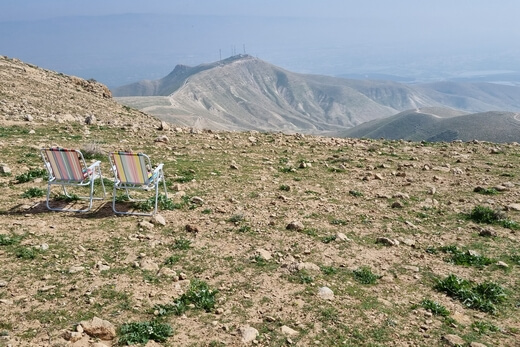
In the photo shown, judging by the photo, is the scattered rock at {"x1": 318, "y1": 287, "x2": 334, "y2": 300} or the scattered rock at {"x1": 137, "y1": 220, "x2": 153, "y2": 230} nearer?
the scattered rock at {"x1": 318, "y1": 287, "x2": 334, "y2": 300}

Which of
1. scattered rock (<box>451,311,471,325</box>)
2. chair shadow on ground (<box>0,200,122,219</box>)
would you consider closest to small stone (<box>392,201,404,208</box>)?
scattered rock (<box>451,311,471,325</box>)

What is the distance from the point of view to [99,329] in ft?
16.0

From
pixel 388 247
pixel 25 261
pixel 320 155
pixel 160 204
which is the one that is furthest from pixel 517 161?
pixel 25 261

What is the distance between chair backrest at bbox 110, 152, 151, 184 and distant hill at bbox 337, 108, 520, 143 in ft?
423

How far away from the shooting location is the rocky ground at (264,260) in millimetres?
5273

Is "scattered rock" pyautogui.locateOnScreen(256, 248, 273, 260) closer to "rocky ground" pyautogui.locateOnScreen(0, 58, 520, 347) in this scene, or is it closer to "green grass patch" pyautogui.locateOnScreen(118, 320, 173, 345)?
"rocky ground" pyautogui.locateOnScreen(0, 58, 520, 347)

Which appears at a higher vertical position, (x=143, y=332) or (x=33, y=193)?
(x=33, y=193)

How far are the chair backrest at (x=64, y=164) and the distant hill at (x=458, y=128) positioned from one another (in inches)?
5106

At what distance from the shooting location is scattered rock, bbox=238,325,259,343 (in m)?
5.04

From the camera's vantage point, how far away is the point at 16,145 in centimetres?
1340

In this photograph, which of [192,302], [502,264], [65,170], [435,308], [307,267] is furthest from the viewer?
[65,170]

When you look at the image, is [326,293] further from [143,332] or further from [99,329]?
[99,329]

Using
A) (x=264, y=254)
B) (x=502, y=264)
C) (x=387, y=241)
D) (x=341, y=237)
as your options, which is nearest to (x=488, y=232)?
(x=502, y=264)

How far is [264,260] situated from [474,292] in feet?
A: 12.3
